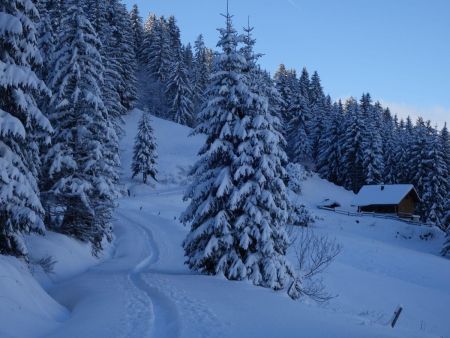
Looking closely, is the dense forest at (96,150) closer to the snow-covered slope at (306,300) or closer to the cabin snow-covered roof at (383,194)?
the snow-covered slope at (306,300)

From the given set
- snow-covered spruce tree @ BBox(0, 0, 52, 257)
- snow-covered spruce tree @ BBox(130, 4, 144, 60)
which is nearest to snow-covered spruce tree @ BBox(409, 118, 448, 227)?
snow-covered spruce tree @ BBox(0, 0, 52, 257)

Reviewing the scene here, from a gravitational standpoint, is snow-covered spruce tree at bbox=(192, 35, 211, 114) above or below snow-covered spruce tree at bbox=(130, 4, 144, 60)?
below

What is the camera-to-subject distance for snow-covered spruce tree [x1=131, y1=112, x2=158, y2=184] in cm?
5919

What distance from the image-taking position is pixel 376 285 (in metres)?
28.5

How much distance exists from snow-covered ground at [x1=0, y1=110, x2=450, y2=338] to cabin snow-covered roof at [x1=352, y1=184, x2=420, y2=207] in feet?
23.7

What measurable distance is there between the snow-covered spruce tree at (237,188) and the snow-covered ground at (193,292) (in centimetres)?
138

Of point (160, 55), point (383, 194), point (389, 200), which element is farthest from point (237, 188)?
point (160, 55)

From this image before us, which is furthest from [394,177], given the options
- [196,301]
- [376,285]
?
[196,301]

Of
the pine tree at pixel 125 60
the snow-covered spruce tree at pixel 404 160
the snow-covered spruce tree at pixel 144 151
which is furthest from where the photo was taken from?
the pine tree at pixel 125 60

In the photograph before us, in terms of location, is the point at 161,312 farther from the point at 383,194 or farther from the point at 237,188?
the point at 383,194

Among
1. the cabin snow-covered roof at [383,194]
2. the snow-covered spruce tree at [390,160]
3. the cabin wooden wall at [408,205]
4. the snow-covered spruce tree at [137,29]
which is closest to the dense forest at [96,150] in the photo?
the cabin snow-covered roof at [383,194]

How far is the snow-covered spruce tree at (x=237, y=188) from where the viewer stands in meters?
16.6

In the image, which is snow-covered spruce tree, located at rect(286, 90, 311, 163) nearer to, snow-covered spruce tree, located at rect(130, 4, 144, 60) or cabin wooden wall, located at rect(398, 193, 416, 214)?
cabin wooden wall, located at rect(398, 193, 416, 214)

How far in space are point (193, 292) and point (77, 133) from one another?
1264 centimetres
